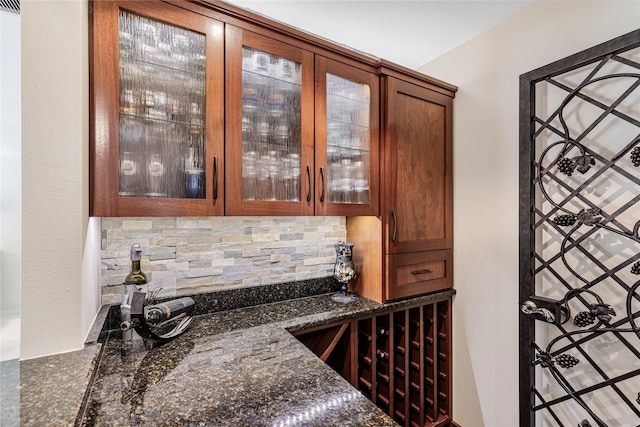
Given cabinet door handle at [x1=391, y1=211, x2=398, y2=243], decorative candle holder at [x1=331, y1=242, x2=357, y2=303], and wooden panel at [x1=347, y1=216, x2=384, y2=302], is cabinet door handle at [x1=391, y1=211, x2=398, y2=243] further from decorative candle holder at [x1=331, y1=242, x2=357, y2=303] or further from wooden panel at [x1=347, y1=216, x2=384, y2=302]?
decorative candle holder at [x1=331, y1=242, x2=357, y2=303]

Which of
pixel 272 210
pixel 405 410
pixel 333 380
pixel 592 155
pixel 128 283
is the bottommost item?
pixel 405 410

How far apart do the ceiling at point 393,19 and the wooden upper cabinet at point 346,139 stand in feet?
1.10

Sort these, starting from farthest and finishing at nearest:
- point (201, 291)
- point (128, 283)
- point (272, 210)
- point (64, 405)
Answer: point (201, 291)
point (272, 210)
point (128, 283)
point (64, 405)

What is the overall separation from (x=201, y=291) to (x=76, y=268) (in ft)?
2.42

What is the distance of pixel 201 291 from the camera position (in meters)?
1.71

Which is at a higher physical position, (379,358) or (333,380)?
(333,380)

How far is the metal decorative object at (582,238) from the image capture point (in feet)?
4.58

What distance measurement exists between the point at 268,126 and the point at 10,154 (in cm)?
97

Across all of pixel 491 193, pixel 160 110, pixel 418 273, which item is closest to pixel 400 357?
pixel 418 273

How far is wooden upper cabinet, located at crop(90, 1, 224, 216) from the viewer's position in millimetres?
1191

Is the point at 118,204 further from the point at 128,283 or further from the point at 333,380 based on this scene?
the point at 333,380

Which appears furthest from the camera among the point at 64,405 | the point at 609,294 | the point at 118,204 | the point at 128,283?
the point at 609,294

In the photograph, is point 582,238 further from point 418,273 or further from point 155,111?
point 155,111

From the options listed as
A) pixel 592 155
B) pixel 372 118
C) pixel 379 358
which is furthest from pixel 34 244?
pixel 592 155
